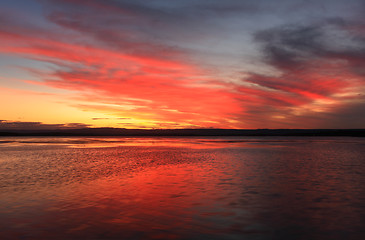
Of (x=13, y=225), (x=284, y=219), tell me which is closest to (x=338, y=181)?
(x=284, y=219)

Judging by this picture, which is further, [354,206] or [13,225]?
[354,206]

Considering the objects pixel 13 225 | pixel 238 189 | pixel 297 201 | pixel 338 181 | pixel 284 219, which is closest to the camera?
pixel 13 225

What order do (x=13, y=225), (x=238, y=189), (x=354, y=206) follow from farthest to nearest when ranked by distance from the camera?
(x=238, y=189) < (x=354, y=206) < (x=13, y=225)

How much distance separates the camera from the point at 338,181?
20781 mm

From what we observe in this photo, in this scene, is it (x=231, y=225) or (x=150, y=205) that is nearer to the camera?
(x=231, y=225)

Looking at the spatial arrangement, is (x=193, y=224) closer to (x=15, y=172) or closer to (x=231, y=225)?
(x=231, y=225)

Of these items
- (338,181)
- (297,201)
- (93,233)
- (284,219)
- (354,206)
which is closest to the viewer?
(93,233)

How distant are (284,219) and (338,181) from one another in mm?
11139

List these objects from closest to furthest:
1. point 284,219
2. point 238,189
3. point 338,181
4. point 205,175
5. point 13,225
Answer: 1. point 13,225
2. point 284,219
3. point 238,189
4. point 338,181
5. point 205,175

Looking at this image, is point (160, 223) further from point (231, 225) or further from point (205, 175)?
point (205, 175)

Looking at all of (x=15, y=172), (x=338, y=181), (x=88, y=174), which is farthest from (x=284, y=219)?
(x=15, y=172)

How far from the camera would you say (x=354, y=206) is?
1386 cm

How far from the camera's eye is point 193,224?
36.6 feet

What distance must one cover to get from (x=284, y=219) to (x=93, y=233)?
6.99 meters
